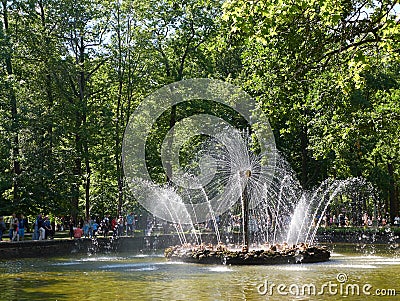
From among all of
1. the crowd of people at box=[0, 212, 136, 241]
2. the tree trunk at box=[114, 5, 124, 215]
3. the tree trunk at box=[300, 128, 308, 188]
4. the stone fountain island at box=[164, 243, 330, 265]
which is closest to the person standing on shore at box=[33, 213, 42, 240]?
the crowd of people at box=[0, 212, 136, 241]

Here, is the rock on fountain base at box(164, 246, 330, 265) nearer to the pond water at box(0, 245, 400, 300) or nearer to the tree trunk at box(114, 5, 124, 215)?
the pond water at box(0, 245, 400, 300)

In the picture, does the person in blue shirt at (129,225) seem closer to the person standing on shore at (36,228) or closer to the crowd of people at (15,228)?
the person standing on shore at (36,228)

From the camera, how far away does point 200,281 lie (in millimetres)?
16016

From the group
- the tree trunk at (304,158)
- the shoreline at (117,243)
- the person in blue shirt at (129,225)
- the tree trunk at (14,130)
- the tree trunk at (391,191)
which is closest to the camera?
the shoreline at (117,243)

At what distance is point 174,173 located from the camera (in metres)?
43.6

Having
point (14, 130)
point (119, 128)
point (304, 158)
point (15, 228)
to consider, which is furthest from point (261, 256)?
point (119, 128)

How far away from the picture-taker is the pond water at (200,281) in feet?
43.5

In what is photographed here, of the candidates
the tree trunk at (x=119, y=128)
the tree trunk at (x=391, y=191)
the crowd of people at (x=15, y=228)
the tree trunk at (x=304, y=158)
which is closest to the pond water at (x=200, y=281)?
the crowd of people at (x=15, y=228)

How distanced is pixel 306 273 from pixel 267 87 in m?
5.40

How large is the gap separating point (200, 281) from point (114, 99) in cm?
3018

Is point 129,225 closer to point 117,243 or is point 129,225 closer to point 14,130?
point 117,243

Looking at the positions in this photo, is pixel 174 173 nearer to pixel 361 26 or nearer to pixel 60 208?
pixel 60 208

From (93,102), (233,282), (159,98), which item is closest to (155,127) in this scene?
(159,98)

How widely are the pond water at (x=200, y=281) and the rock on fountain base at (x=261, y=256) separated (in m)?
0.59
